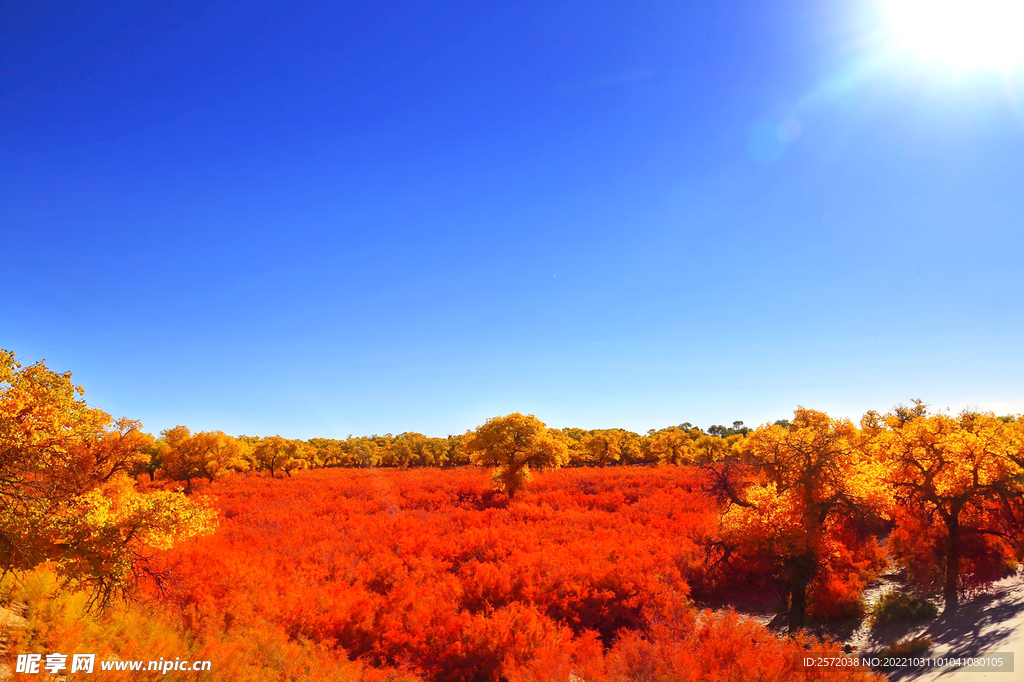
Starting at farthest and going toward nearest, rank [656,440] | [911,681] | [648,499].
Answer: [656,440] → [648,499] → [911,681]

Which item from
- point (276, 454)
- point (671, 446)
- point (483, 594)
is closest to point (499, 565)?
point (483, 594)

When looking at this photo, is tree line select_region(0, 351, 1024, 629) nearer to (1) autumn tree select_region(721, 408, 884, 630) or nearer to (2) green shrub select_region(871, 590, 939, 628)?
(1) autumn tree select_region(721, 408, 884, 630)

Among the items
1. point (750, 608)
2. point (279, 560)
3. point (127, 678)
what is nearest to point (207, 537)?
point (279, 560)

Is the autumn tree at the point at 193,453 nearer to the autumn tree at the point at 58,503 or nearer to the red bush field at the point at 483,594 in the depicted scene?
the red bush field at the point at 483,594

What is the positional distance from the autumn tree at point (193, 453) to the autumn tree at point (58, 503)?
131 feet

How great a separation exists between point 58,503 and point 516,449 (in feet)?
101

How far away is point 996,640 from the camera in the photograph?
13.4m

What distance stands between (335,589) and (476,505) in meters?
19.1

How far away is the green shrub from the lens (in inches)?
646

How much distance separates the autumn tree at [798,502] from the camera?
1650cm

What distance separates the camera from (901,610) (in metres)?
16.8

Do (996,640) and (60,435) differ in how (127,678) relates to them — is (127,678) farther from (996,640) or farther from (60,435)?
(996,640)

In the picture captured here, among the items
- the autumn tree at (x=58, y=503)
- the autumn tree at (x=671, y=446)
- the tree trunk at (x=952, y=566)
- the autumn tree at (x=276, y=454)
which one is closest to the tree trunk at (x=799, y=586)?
the tree trunk at (x=952, y=566)

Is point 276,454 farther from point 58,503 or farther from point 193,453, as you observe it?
point 58,503
